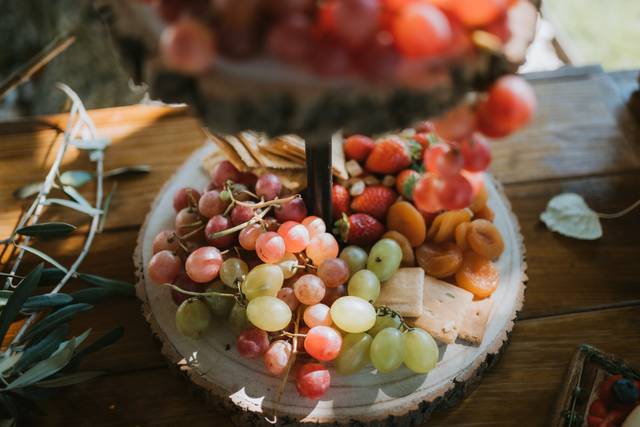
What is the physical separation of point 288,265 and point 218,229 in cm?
14

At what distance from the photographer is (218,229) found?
0.98 meters

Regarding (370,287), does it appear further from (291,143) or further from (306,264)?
(291,143)

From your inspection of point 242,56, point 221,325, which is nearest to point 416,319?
point 221,325

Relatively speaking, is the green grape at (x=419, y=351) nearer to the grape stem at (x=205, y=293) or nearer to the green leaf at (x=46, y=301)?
the grape stem at (x=205, y=293)

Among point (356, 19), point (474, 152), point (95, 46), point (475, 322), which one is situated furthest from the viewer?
point (95, 46)

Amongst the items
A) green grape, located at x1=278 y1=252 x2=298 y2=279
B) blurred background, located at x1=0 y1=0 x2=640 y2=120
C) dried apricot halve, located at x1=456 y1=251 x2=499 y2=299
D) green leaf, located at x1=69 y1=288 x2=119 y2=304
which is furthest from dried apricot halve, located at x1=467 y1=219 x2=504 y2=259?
blurred background, located at x1=0 y1=0 x2=640 y2=120

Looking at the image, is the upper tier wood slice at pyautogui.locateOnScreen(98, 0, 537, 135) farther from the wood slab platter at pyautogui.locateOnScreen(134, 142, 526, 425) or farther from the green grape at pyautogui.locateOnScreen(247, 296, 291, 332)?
the wood slab platter at pyautogui.locateOnScreen(134, 142, 526, 425)

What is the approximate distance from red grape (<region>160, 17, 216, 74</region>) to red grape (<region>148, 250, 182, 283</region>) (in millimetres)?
477

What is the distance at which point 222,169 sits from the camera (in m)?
1.10

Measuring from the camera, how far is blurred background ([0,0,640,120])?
5.93ft

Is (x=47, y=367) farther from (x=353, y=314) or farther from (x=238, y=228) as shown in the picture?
(x=353, y=314)

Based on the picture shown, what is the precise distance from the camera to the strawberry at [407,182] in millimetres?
1050

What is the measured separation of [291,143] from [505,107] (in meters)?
0.56

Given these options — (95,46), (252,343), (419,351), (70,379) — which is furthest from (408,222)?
(95,46)
